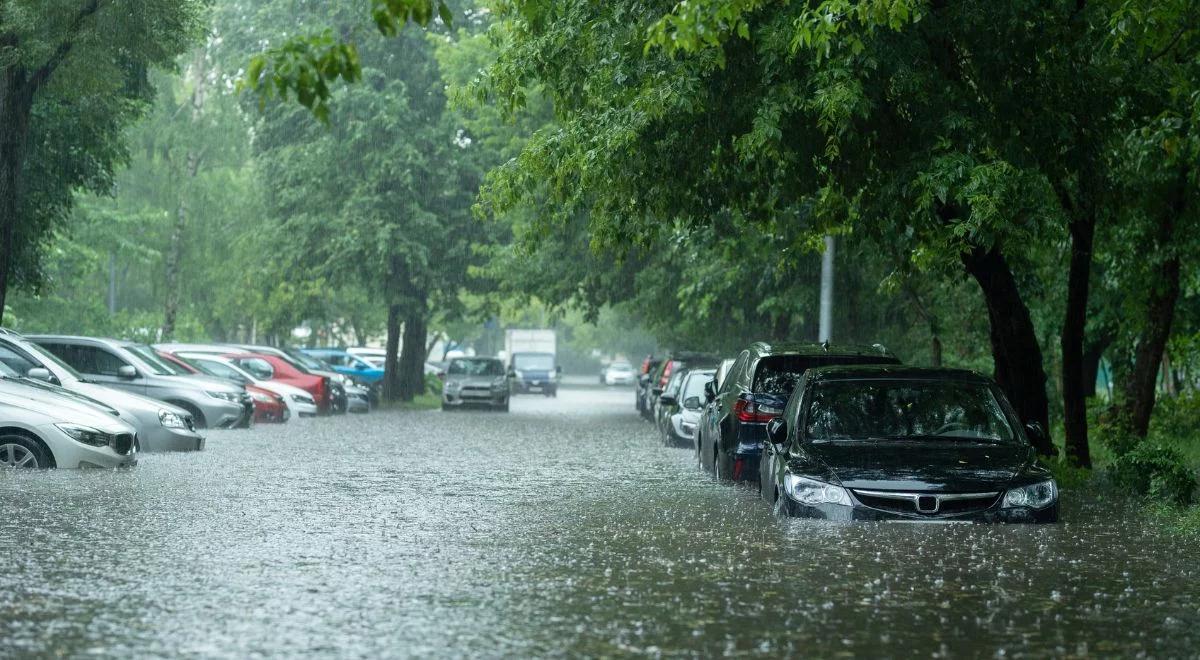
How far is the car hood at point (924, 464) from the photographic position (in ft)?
37.8

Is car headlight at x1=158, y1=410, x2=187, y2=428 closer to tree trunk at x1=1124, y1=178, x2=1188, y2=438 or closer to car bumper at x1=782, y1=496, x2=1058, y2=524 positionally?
car bumper at x1=782, y1=496, x2=1058, y2=524

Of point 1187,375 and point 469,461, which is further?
point 1187,375

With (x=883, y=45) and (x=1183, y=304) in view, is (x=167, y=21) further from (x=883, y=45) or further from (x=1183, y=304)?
(x=1183, y=304)

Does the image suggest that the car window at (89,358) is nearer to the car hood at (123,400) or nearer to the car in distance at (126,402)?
the car in distance at (126,402)

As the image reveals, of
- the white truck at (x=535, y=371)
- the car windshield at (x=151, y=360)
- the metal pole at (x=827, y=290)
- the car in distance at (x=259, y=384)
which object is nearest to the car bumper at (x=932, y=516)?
the metal pole at (x=827, y=290)

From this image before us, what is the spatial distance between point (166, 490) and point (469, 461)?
6532 millimetres

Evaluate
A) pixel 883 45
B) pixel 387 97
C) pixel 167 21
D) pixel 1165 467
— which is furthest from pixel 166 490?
pixel 387 97

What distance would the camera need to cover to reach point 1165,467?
15883 millimetres

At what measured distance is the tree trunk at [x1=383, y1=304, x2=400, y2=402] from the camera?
51656 millimetres

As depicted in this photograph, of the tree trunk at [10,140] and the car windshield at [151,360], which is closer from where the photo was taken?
the tree trunk at [10,140]

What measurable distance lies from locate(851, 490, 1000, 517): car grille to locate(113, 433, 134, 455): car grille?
374 inches

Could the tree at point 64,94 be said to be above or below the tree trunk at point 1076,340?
above

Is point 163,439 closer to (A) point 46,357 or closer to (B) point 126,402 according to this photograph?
(B) point 126,402

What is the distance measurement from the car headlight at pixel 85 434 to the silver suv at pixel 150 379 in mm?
7236
